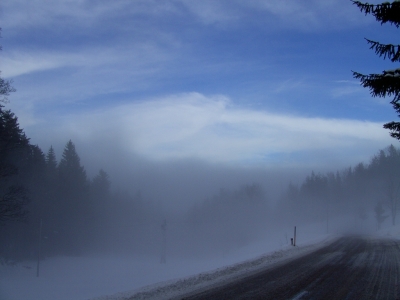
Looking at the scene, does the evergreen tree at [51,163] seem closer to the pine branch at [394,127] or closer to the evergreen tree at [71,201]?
the evergreen tree at [71,201]

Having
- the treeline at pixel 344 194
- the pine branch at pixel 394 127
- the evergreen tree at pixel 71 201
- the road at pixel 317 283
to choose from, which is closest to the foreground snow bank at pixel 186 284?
the road at pixel 317 283

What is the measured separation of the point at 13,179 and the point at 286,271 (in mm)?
38091

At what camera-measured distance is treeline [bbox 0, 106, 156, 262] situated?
150ft

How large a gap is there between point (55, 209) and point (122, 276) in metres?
22.9

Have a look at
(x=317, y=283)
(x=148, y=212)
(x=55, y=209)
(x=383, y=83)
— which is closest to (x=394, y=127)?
(x=383, y=83)

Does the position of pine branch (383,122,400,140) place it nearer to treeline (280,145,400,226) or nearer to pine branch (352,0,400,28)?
pine branch (352,0,400,28)

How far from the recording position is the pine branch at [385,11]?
21.6ft

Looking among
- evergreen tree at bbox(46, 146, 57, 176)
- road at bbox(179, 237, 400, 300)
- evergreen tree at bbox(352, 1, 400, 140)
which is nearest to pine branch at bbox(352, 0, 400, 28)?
evergreen tree at bbox(352, 1, 400, 140)

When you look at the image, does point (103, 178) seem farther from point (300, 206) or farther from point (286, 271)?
point (286, 271)

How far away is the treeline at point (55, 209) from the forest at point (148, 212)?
0.57ft

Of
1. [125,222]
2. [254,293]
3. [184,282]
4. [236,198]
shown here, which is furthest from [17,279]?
[236,198]

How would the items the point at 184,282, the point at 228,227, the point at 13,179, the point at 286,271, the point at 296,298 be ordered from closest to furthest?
the point at 296,298, the point at 184,282, the point at 286,271, the point at 13,179, the point at 228,227

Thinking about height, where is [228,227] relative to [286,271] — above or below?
below

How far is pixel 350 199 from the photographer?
11200 cm
